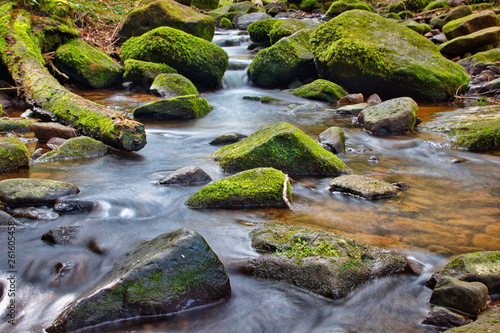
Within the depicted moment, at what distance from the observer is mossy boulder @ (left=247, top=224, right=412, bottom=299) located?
2588 mm

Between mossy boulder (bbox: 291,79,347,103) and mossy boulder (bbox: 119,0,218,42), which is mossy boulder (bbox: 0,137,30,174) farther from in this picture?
mossy boulder (bbox: 119,0,218,42)

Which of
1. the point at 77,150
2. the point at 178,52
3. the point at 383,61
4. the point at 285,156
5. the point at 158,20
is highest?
the point at 158,20

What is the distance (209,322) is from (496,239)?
9.09 ft

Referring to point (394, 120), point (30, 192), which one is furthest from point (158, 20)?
point (30, 192)

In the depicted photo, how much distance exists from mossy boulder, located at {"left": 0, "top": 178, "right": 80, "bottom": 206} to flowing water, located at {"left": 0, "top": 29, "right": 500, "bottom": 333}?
0.30 m

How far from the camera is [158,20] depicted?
13055 millimetres

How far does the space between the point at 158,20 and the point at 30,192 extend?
1108 centimetres

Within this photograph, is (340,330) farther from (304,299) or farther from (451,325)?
(451,325)

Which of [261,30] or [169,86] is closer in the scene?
[169,86]

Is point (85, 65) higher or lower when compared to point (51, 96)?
higher

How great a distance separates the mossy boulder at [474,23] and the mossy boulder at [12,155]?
56.4ft

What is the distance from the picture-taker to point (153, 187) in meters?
4.46

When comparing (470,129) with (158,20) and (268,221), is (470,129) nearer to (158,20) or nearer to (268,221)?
(268,221)

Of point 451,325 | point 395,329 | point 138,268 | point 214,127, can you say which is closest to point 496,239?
point 451,325
